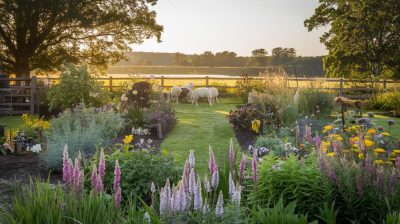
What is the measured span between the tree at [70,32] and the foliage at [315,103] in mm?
12913

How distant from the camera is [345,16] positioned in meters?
29.6

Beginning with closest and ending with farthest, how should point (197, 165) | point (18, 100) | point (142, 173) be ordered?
1. point (142, 173)
2. point (197, 165)
3. point (18, 100)

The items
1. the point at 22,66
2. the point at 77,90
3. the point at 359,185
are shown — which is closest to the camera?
the point at 359,185

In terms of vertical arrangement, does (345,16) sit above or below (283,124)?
above

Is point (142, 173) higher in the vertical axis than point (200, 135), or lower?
higher

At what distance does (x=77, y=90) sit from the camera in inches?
615

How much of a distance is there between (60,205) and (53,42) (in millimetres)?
23064

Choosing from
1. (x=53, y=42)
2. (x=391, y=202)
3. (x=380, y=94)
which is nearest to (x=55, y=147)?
(x=391, y=202)

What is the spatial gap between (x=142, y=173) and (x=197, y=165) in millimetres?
2660

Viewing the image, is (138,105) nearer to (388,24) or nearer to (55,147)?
(55,147)

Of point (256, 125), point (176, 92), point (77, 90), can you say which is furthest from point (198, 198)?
point (176, 92)

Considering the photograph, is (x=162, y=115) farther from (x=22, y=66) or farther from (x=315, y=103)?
(x=22, y=66)

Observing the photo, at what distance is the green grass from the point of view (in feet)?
31.6

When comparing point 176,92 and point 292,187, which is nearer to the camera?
point 292,187
